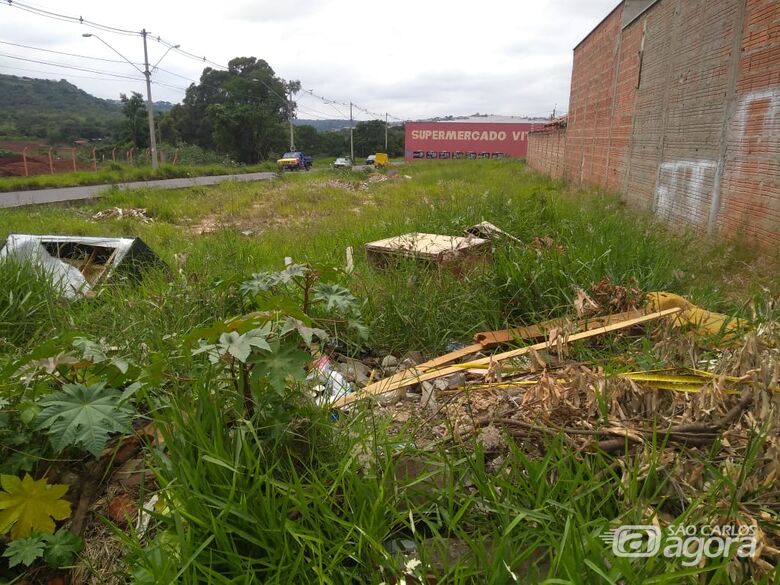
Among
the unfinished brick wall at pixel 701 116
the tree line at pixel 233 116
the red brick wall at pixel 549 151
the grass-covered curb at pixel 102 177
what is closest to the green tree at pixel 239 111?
the tree line at pixel 233 116

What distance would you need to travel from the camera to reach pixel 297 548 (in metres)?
1.62

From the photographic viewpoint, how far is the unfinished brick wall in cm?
640

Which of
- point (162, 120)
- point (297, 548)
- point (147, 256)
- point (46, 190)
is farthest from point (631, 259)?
point (162, 120)

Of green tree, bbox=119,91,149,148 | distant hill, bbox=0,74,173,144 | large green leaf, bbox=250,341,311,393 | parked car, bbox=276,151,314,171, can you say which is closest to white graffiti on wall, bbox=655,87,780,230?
large green leaf, bbox=250,341,311,393

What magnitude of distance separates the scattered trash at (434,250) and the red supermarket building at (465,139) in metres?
56.5

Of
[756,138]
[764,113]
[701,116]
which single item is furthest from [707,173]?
[764,113]

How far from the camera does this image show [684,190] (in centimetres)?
861

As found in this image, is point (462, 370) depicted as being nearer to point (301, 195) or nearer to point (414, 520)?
point (414, 520)

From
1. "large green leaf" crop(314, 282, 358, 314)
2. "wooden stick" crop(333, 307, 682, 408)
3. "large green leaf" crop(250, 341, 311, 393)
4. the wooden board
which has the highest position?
"large green leaf" crop(314, 282, 358, 314)

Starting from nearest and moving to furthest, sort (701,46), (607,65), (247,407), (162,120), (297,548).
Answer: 1. (297,548)
2. (247,407)
3. (701,46)
4. (607,65)
5. (162,120)

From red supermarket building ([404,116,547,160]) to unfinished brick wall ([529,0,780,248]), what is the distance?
1818 inches

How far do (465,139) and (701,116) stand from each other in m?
54.8

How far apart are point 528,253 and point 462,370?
5.72 ft

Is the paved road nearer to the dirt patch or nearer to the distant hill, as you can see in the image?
the dirt patch
